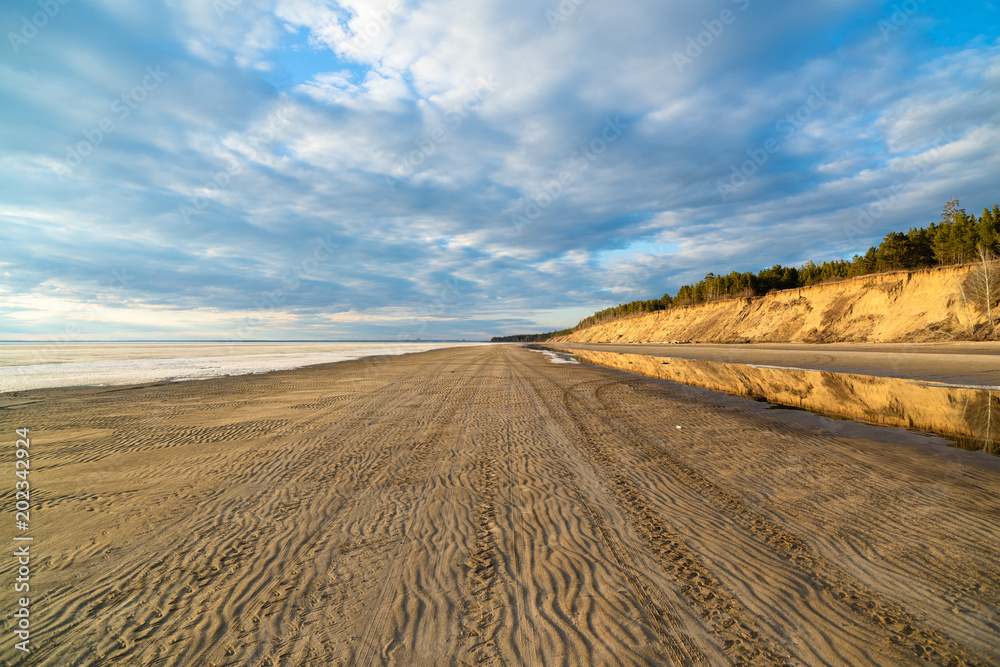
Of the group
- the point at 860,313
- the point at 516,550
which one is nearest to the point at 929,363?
the point at 860,313

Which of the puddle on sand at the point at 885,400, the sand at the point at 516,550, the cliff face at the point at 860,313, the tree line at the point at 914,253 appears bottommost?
the puddle on sand at the point at 885,400

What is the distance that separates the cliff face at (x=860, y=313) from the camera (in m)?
33.6

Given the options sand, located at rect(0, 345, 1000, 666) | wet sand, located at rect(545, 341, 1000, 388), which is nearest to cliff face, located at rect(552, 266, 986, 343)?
wet sand, located at rect(545, 341, 1000, 388)

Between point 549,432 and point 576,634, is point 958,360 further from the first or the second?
point 576,634

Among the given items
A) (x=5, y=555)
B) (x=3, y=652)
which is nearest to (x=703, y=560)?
(x=3, y=652)

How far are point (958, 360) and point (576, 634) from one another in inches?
1255

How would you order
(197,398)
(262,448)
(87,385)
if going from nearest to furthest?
(262,448)
(197,398)
(87,385)

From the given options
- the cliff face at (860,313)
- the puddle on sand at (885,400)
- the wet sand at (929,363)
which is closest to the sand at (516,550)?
the puddle on sand at (885,400)

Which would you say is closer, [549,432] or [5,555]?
[5,555]

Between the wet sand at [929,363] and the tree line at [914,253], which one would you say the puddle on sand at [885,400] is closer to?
the wet sand at [929,363]

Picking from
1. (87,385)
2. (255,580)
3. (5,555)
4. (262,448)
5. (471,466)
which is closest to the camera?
(255,580)

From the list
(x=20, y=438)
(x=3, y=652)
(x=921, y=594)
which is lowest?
(x=921, y=594)

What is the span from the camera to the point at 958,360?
22109 millimetres

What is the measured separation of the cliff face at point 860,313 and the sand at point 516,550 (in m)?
38.2
